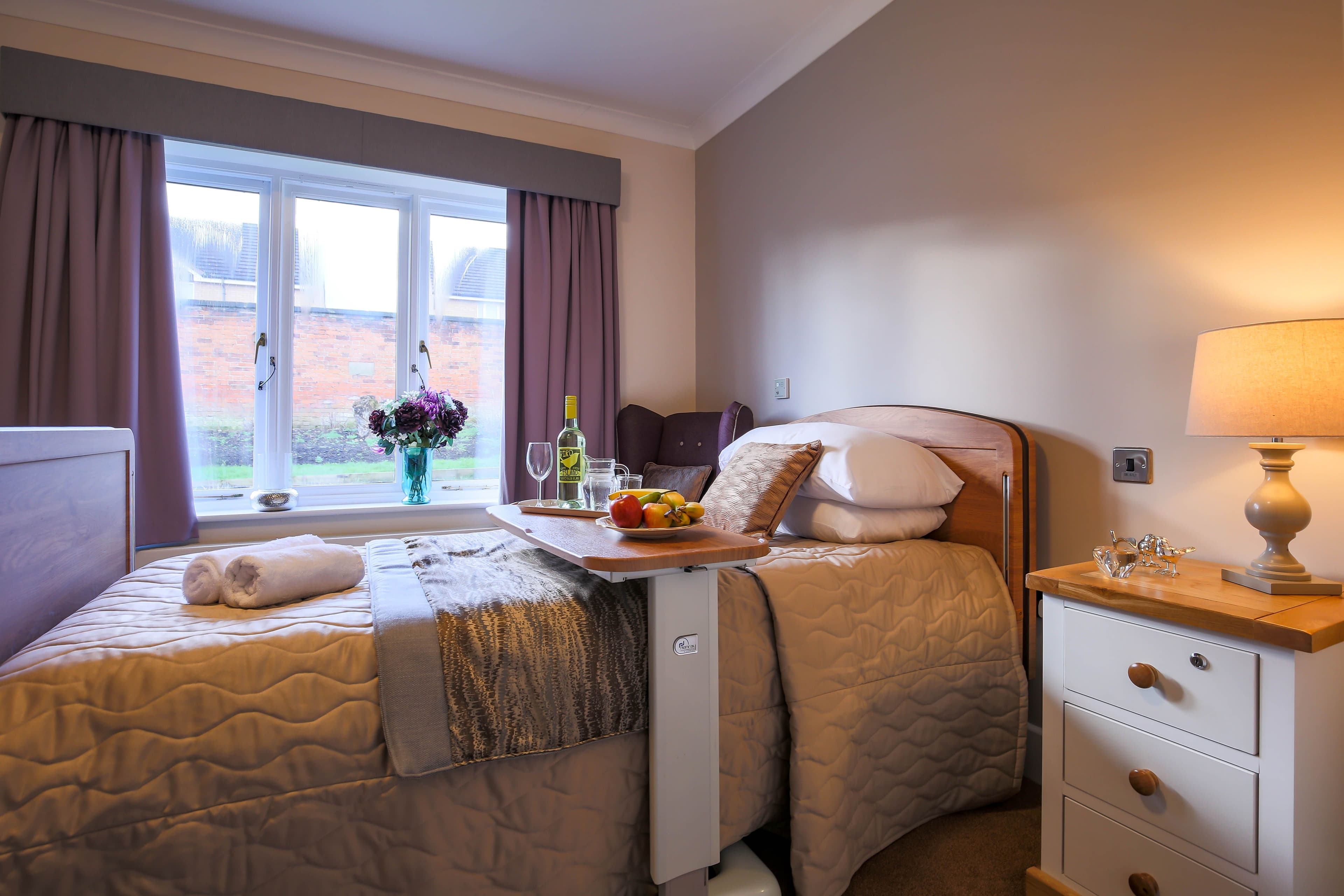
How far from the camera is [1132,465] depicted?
5.49 ft

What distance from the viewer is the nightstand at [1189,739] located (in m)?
1.03

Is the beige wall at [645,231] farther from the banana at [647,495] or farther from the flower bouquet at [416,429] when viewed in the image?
the banana at [647,495]

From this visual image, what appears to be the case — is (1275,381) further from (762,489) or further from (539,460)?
(539,460)

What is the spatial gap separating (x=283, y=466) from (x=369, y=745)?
2.33m

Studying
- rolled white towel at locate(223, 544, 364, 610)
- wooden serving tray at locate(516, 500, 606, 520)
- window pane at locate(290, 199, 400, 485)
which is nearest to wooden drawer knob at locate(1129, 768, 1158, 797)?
wooden serving tray at locate(516, 500, 606, 520)

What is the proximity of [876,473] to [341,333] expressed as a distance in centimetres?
258

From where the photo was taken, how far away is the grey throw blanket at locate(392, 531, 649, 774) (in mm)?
1155

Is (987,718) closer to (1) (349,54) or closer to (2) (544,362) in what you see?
(2) (544,362)

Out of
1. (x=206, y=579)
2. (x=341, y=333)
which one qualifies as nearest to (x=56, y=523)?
(x=206, y=579)

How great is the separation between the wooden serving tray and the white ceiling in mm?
2033

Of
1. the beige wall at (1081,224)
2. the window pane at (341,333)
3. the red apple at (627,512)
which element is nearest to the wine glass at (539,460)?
the red apple at (627,512)

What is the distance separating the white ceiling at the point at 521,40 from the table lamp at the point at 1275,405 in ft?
6.35

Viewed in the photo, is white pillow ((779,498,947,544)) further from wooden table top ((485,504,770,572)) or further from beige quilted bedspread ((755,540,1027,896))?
wooden table top ((485,504,770,572))

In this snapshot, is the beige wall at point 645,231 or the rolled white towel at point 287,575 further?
the beige wall at point 645,231
